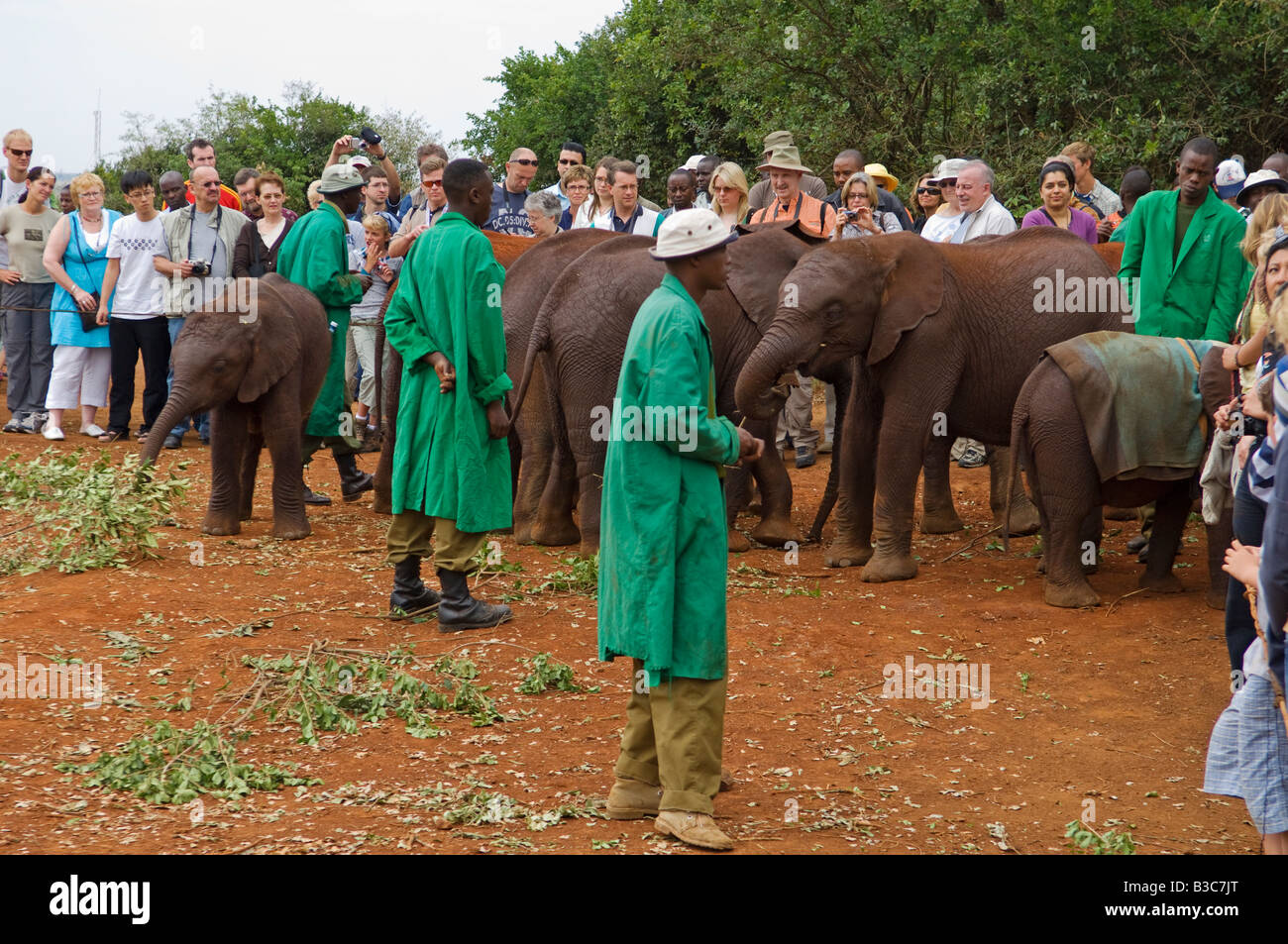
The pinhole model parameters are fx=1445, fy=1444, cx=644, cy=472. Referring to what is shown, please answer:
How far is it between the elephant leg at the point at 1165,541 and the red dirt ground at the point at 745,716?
132 mm

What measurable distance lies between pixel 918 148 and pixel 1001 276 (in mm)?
7788

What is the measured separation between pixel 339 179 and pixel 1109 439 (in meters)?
5.91

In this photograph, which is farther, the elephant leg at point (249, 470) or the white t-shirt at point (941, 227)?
the white t-shirt at point (941, 227)

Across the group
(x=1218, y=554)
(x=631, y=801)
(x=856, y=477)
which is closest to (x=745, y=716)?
(x=631, y=801)

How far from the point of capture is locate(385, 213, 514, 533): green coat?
7.65 meters

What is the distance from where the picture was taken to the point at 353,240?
1322 cm

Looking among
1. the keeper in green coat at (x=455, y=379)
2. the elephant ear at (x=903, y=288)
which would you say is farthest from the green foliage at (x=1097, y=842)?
the elephant ear at (x=903, y=288)

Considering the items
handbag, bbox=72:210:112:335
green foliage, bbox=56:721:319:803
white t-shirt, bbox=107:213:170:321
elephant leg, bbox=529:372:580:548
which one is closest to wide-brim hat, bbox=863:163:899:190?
elephant leg, bbox=529:372:580:548

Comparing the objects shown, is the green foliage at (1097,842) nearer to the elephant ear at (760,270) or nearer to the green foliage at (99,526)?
the elephant ear at (760,270)

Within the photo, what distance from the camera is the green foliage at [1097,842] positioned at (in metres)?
5.30

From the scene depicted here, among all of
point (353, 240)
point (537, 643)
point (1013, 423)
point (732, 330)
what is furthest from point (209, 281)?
point (1013, 423)

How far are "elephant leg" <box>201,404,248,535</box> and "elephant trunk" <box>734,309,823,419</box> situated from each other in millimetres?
3792

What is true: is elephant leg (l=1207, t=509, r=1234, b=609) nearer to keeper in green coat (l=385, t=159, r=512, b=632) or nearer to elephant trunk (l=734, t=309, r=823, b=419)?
elephant trunk (l=734, t=309, r=823, b=419)

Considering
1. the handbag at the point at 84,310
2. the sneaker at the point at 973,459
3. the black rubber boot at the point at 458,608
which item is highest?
the handbag at the point at 84,310
